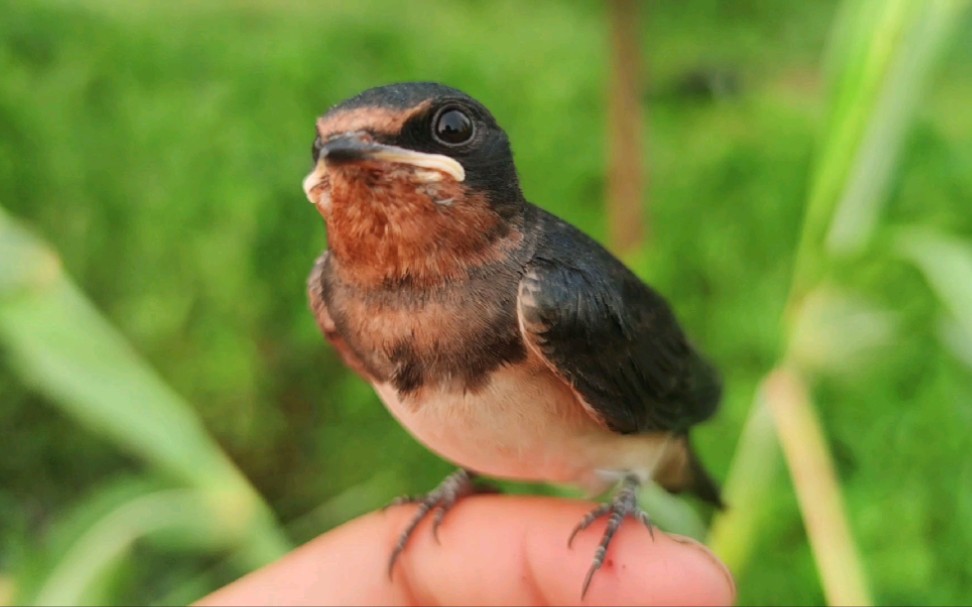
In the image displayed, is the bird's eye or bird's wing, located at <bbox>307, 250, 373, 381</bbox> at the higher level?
the bird's eye

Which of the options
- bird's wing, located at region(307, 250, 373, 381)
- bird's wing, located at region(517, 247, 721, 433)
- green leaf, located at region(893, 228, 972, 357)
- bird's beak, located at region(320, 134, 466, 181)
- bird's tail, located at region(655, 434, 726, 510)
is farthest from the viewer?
bird's tail, located at region(655, 434, 726, 510)

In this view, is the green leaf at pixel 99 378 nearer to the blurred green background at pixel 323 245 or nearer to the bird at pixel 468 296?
the blurred green background at pixel 323 245

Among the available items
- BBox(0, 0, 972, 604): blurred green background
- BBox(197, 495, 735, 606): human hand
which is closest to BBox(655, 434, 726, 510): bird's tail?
BBox(0, 0, 972, 604): blurred green background

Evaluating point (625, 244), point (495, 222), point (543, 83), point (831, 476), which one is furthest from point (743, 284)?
point (495, 222)

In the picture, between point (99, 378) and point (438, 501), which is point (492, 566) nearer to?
point (438, 501)

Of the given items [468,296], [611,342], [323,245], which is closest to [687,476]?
[611,342]

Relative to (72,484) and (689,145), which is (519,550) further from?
(689,145)

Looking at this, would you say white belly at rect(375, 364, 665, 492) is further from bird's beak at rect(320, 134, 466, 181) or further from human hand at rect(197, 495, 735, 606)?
bird's beak at rect(320, 134, 466, 181)
